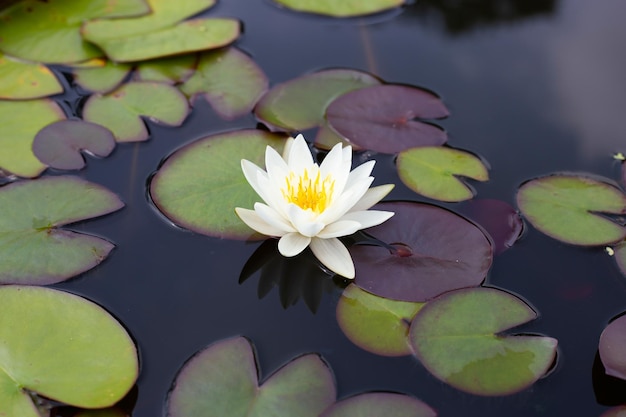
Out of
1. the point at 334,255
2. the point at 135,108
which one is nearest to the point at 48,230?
the point at 135,108

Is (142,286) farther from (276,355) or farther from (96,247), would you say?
(276,355)

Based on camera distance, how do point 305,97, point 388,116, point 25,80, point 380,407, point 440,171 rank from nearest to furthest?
point 380,407, point 440,171, point 388,116, point 305,97, point 25,80

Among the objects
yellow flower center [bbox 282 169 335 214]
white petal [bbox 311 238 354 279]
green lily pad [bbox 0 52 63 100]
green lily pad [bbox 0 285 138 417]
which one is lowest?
green lily pad [bbox 0 285 138 417]

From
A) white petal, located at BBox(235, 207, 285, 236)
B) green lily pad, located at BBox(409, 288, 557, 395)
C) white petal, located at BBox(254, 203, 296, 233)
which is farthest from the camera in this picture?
white petal, located at BBox(235, 207, 285, 236)

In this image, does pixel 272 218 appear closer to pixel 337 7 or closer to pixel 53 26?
pixel 337 7

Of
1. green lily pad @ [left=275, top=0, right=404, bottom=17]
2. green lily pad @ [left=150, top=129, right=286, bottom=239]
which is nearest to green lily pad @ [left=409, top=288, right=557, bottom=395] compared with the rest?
green lily pad @ [left=150, top=129, right=286, bottom=239]

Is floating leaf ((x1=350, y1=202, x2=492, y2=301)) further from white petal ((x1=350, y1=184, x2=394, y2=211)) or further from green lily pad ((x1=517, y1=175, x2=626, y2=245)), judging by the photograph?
green lily pad ((x1=517, y1=175, x2=626, y2=245))

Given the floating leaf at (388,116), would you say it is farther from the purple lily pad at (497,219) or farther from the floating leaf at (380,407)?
the floating leaf at (380,407)

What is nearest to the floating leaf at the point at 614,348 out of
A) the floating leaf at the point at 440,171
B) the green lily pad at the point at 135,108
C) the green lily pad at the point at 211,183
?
the floating leaf at the point at 440,171
